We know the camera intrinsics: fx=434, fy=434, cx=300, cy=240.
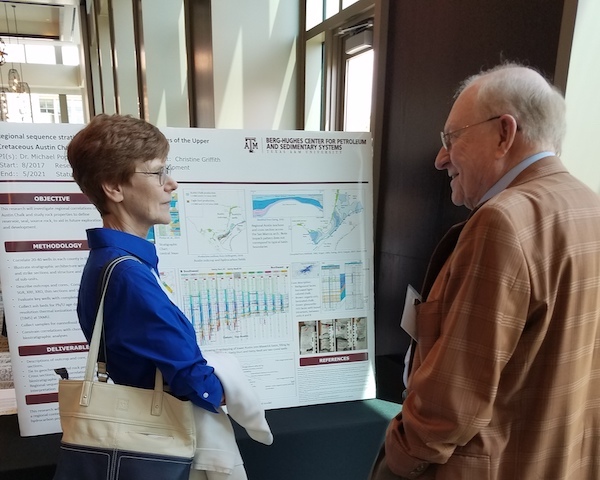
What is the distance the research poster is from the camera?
1.53 m

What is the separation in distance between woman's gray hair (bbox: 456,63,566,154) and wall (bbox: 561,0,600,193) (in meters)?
0.37

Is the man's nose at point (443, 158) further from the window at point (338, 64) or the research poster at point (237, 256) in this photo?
the window at point (338, 64)

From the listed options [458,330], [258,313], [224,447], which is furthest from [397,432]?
[258,313]

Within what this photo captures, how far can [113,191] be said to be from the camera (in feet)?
3.40

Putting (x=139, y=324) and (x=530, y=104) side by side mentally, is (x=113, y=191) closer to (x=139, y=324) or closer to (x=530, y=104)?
(x=139, y=324)

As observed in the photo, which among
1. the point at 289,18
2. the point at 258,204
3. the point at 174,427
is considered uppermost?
the point at 289,18

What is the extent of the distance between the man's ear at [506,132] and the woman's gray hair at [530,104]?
0.04ft

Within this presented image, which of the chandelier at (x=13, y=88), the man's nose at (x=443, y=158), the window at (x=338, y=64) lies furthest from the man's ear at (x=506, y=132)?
the chandelier at (x=13, y=88)

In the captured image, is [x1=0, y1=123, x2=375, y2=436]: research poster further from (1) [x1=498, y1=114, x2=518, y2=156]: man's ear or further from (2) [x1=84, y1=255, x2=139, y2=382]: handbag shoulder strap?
(1) [x1=498, y1=114, x2=518, y2=156]: man's ear

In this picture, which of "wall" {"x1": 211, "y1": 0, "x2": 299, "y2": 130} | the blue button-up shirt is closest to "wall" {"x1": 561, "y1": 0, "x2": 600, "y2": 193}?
the blue button-up shirt

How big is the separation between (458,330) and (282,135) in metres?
1.12

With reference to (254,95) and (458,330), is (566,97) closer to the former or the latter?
(458,330)

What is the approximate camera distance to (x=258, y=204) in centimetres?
170

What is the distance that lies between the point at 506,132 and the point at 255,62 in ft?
10.2
